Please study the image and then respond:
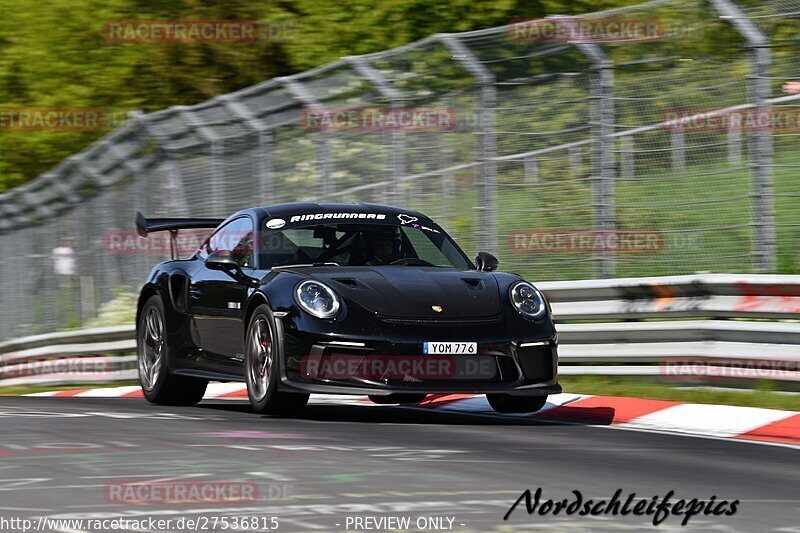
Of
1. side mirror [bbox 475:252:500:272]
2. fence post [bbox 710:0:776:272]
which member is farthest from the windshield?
fence post [bbox 710:0:776:272]

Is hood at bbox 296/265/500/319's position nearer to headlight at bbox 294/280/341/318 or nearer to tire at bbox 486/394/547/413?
headlight at bbox 294/280/341/318

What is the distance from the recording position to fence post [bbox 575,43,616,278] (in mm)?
11555

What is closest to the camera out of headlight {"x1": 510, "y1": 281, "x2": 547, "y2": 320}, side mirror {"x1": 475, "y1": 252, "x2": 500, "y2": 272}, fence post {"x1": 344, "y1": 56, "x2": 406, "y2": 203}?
headlight {"x1": 510, "y1": 281, "x2": 547, "y2": 320}

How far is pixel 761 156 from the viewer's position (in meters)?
10.4

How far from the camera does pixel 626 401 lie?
10172 millimetres

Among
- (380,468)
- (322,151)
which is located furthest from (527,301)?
(322,151)

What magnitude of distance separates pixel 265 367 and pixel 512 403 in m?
1.61

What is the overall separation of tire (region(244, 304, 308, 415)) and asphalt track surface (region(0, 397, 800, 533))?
0.40ft

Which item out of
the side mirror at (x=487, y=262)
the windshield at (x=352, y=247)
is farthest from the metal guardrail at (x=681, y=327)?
the side mirror at (x=487, y=262)

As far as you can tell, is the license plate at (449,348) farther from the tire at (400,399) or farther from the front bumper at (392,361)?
the tire at (400,399)

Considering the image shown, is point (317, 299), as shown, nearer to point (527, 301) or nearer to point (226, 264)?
point (226, 264)

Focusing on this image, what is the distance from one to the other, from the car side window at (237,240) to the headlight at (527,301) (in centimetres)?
174

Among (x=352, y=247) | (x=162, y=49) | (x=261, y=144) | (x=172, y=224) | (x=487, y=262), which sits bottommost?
(x=487, y=262)

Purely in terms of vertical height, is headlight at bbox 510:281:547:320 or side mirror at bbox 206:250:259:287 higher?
side mirror at bbox 206:250:259:287
